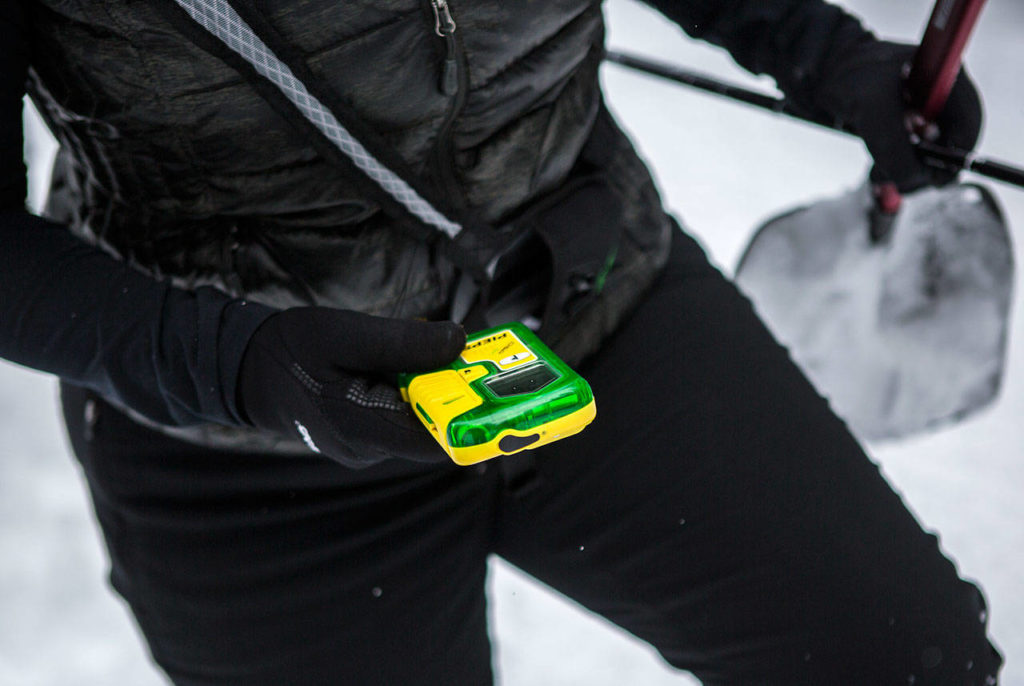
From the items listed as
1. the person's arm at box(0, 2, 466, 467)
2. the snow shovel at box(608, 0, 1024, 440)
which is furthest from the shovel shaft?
the person's arm at box(0, 2, 466, 467)

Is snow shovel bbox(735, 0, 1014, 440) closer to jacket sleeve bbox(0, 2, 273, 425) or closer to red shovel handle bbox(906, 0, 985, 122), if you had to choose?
red shovel handle bbox(906, 0, 985, 122)

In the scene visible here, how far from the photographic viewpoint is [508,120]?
607 millimetres

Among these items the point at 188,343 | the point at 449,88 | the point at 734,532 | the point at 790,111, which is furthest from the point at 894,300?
the point at 188,343

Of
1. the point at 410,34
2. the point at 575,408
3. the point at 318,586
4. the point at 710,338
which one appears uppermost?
the point at 410,34

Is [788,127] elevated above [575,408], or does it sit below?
below

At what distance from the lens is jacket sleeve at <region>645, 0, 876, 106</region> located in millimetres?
780

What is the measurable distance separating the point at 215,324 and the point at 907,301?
103cm

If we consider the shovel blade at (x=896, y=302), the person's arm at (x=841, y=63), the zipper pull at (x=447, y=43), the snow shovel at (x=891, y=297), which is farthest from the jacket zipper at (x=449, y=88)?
the shovel blade at (x=896, y=302)

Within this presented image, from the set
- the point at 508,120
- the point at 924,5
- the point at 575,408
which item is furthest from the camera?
the point at 924,5

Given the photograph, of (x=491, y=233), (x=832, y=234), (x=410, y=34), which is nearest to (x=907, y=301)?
(x=832, y=234)

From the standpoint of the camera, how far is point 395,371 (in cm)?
49

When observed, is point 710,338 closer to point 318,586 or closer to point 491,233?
point 491,233

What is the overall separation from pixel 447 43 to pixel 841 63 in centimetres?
43

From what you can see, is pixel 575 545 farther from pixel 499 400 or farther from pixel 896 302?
pixel 896 302
